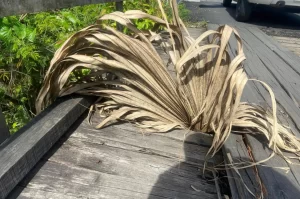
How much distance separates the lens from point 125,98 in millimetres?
2051

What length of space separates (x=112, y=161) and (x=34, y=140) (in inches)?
16.9

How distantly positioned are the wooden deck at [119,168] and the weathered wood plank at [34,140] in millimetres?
67

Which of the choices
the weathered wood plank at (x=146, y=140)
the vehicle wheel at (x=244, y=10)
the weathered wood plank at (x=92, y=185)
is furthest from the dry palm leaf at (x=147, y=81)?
the vehicle wheel at (x=244, y=10)

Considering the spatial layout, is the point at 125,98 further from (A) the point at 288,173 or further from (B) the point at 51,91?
(A) the point at 288,173

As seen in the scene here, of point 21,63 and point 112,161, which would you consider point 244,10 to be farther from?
point 112,161

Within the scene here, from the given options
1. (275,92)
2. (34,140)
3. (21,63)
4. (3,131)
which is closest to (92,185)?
(34,140)

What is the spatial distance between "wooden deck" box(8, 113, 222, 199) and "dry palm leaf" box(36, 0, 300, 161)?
15 centimetres

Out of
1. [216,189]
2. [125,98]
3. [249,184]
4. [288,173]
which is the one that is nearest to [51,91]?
[125,98]

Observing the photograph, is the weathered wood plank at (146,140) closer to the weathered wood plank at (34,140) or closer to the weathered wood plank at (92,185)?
the weathered wood plank at (34,140)

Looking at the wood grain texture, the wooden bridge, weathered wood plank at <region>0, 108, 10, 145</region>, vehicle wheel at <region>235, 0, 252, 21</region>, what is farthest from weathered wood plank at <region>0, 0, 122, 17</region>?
vehicle wheel at <region>235, 0, 252, 21</region>

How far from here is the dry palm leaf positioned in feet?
6.28

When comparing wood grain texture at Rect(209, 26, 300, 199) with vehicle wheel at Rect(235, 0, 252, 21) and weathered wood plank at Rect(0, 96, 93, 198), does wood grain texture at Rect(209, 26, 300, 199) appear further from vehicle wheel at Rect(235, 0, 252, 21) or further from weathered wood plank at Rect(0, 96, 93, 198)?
vehicle wheel at Rect(235, 0, 252, 21)

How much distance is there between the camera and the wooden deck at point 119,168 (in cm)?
141

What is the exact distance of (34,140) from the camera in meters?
1.49
